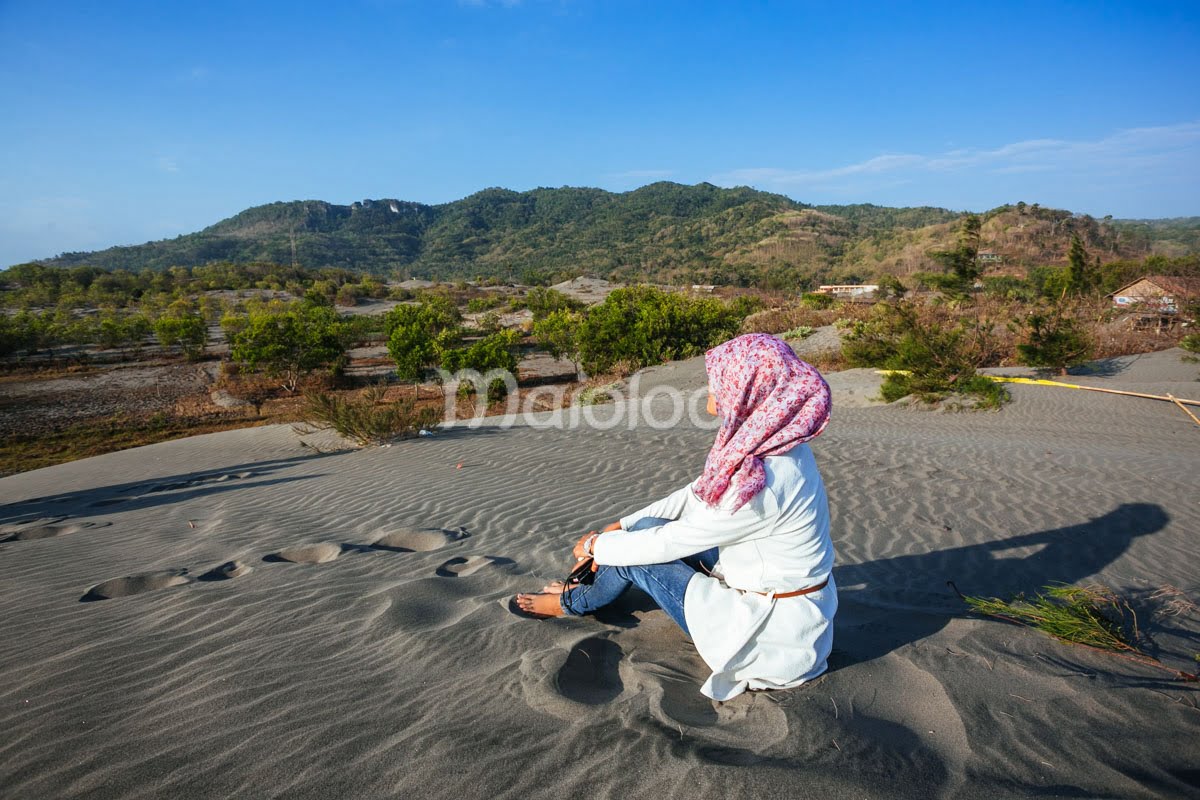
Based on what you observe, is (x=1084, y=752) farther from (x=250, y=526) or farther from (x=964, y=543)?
(x=250, y=526)

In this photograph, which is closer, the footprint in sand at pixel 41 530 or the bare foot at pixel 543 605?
the bare foot at pixel 543 605

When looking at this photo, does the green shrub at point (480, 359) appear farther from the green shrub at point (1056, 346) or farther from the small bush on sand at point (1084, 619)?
the small bush on sand at point (1084, 619)

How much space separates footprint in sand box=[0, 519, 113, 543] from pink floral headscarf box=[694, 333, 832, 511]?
608 centimetres

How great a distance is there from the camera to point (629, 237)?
4668 inches

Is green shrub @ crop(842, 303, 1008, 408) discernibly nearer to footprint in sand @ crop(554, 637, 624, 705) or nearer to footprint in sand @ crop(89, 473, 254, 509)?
footprint in sand @ crop(554, 637, 624, 705)

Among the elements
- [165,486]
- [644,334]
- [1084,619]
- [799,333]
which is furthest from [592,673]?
[799,333]

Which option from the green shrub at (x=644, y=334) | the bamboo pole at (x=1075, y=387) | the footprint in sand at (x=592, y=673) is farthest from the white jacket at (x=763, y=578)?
the green shrub at (x=644, y=334)

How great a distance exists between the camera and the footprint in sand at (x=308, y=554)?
12.7ft

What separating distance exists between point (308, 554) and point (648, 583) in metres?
2.73

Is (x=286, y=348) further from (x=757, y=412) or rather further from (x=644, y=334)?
(x=757, y=412)

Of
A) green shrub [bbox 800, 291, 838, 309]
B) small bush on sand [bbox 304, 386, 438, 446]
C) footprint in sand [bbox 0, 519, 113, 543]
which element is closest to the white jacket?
footprint in sand [bbox 0, 519, 113, 543]

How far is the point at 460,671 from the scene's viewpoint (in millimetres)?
2318

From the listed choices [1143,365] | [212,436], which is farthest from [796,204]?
[212,436]

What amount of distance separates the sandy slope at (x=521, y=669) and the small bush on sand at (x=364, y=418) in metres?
3.66
